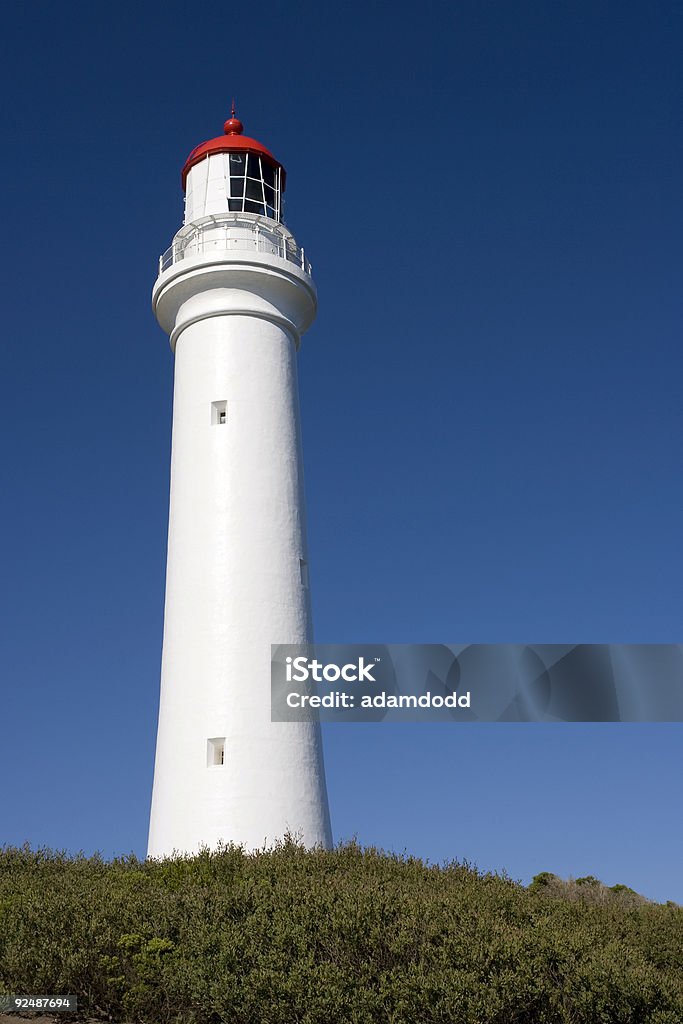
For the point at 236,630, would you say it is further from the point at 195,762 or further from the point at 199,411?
the point at 199,411

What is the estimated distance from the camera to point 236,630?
19.3 metres

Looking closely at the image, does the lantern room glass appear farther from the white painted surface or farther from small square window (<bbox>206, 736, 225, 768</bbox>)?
small square window (<bbox>206, 736, 225, 768</bbox>)

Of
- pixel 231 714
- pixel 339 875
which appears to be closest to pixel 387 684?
pixel 231 714

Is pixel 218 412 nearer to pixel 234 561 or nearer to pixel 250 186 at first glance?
pixel 234 561

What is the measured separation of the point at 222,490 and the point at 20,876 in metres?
8.69

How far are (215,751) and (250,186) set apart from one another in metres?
12.7

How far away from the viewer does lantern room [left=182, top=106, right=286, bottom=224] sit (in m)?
23.5

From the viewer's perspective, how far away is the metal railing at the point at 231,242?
72.4 ft

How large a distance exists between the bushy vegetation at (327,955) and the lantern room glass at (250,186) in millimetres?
15562

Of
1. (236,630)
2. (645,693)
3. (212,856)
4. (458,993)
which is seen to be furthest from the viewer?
(236,630)

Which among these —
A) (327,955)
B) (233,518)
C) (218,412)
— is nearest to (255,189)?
(218,412)

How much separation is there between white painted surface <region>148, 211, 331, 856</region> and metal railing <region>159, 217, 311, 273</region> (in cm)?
47

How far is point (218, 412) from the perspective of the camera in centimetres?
2128

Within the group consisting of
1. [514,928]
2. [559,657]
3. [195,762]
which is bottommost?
[514,928]
